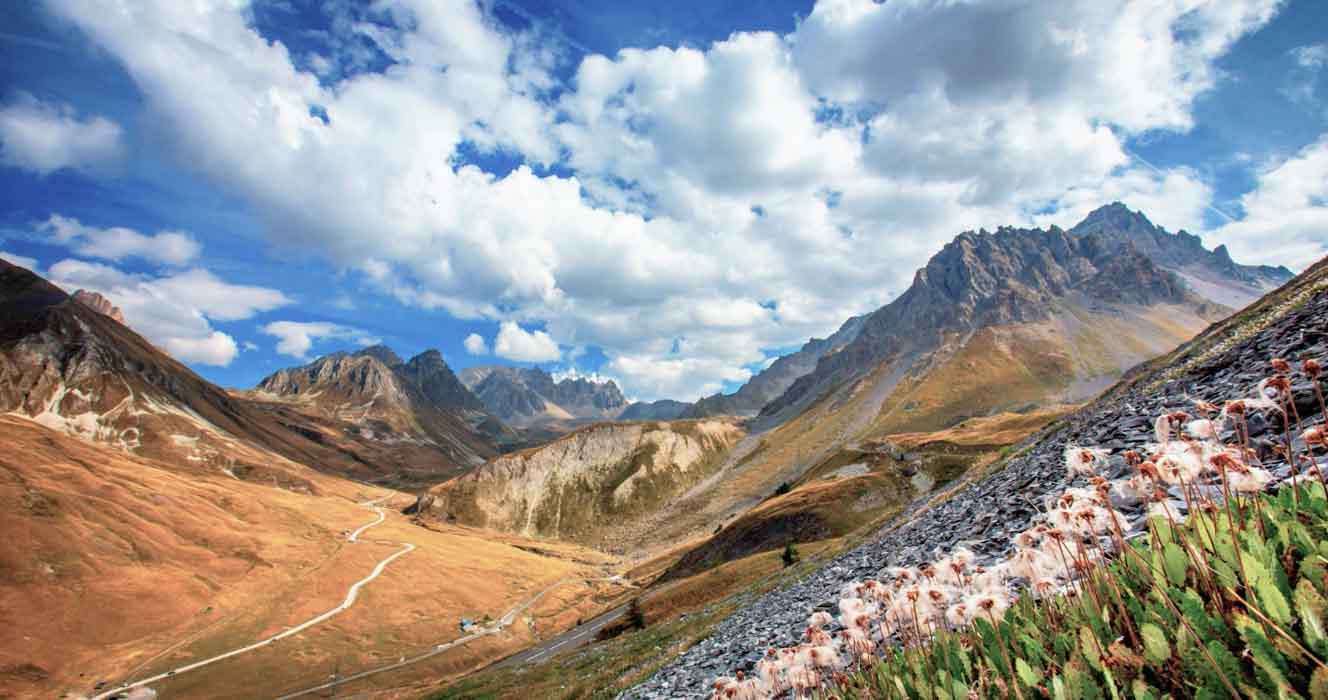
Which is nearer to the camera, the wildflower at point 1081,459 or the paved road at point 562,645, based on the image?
the wildflower at point 1081,459

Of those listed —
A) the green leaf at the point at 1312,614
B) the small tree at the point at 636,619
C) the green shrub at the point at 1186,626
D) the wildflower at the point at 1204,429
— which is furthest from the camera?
the small tree at the point at 636,619

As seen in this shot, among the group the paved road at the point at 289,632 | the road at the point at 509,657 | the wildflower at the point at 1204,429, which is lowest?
the road at the point at 509,657

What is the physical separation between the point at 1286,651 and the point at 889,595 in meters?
4.67

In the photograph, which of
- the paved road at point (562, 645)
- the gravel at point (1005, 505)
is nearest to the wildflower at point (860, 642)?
the gravel at point (1005, 505)

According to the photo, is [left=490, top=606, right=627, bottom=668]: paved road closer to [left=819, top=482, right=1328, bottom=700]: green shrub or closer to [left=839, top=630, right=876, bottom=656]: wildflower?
[left=839, top=630, right=876, bottom=656]: wildflower

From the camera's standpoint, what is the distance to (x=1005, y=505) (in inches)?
845

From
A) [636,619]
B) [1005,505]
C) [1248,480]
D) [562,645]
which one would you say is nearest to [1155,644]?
[1248,480]

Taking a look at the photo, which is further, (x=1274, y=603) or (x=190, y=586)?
(x=190, y=586)

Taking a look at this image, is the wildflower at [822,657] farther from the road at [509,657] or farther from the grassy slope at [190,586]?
the grassy slope at [190,586]

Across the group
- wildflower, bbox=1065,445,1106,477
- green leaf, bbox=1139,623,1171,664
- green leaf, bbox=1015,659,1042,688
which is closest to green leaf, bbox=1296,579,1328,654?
green leaf, bbox=1139,623,1171,664

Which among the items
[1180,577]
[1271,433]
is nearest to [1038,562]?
[1180,577]

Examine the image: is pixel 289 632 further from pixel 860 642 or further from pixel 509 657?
pixel 860 642

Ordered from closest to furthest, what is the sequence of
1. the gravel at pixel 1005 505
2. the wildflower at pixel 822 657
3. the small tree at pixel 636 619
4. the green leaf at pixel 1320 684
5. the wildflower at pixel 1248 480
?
the green leaf at pixel 1320 684, the wildflower at pixel 1248 480, the wildflower at pixel 822 657, the gravel at pixel 1005 505, the small tree at pixel 636 619

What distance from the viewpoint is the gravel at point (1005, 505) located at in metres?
17.0
